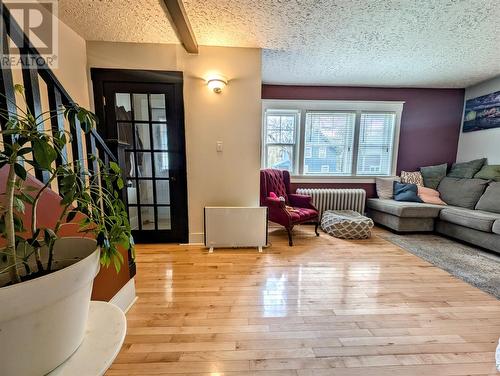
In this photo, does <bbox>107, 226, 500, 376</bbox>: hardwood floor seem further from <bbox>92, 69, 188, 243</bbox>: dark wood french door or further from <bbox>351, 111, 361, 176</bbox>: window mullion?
<bbox>351, 111, 361, 176</bbox>: window mullion

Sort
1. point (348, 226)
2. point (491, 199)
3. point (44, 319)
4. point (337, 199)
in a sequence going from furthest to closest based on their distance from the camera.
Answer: point (337, 199) → point (348, 226) → point (491, 199) → point (44, 319)

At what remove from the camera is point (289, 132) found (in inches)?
156

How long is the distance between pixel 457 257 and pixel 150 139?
12.7 ft

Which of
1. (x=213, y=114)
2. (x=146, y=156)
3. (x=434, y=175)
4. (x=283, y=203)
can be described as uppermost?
(x=213, y=114)

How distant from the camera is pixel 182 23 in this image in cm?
200

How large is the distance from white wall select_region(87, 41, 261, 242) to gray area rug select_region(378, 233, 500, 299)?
2095mm

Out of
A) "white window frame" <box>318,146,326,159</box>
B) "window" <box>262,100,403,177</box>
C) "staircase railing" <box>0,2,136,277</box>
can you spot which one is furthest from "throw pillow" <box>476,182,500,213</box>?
"staircase railing" <box>0,2,136,277</box>

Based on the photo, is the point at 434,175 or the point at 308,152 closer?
the point at 434,175

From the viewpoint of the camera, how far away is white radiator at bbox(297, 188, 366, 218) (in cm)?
379

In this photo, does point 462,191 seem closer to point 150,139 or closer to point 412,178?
point 412,178

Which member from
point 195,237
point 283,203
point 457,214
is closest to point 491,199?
point 457,214

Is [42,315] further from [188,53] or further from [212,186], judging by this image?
[188,53]

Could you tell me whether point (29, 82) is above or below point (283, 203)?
above

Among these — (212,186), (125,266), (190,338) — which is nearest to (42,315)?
(190,338)
